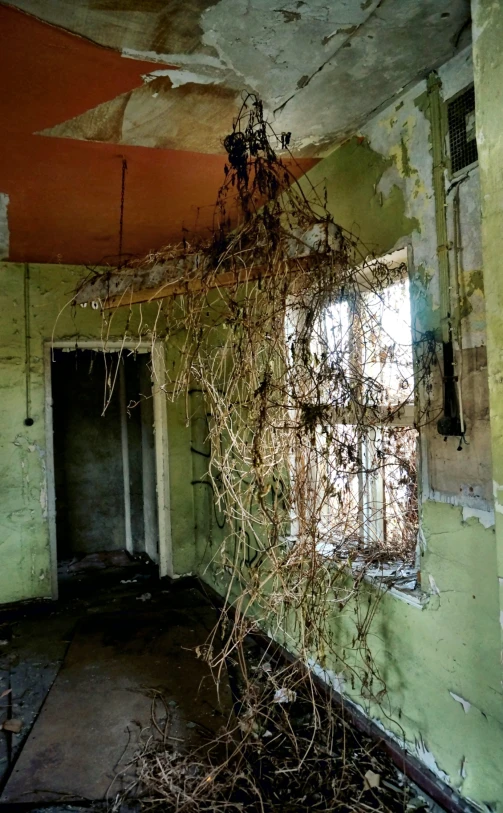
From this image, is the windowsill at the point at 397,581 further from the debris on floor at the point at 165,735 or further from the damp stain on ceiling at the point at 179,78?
the damp stain on ceiling at the point at 179,78

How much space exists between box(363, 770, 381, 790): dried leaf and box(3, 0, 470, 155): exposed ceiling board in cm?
281

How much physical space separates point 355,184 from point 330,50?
27.3 inches

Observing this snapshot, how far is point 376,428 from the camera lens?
230 cm

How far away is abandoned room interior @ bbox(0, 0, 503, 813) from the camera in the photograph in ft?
5.37

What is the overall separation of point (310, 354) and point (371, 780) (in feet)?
5.85

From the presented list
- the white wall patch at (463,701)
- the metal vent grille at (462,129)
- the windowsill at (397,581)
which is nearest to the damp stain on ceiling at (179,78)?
the metal vent grille at (462,129)

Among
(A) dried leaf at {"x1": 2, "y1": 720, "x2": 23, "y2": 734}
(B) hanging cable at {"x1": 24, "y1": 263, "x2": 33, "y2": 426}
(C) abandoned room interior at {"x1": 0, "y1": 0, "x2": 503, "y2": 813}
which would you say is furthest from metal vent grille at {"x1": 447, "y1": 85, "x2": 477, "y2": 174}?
(B) hanging cable at {"x1": 24, "y1": 263, "x2": 33, "y2": 426}

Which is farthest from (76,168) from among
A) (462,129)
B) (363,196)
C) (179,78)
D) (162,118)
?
(462,129)

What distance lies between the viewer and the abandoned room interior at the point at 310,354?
1636 millimetres

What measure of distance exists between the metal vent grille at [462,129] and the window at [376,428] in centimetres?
47

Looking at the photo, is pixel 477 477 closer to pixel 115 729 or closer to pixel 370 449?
pixel 370 449

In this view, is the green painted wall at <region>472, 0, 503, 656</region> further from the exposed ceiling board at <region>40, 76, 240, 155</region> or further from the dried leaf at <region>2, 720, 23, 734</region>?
the dried leaf at <region>2, 720, 23, 734</region>

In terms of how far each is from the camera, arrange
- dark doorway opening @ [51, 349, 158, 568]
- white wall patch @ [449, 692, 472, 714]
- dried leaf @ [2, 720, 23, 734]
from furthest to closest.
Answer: dark doorway opening @ [51, 349, 158, 568]
dried leaf @ [2, 720, 23, 734]
white wall patch @ [449, 692, 472, 714]

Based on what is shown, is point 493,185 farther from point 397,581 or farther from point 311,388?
point 397,581
